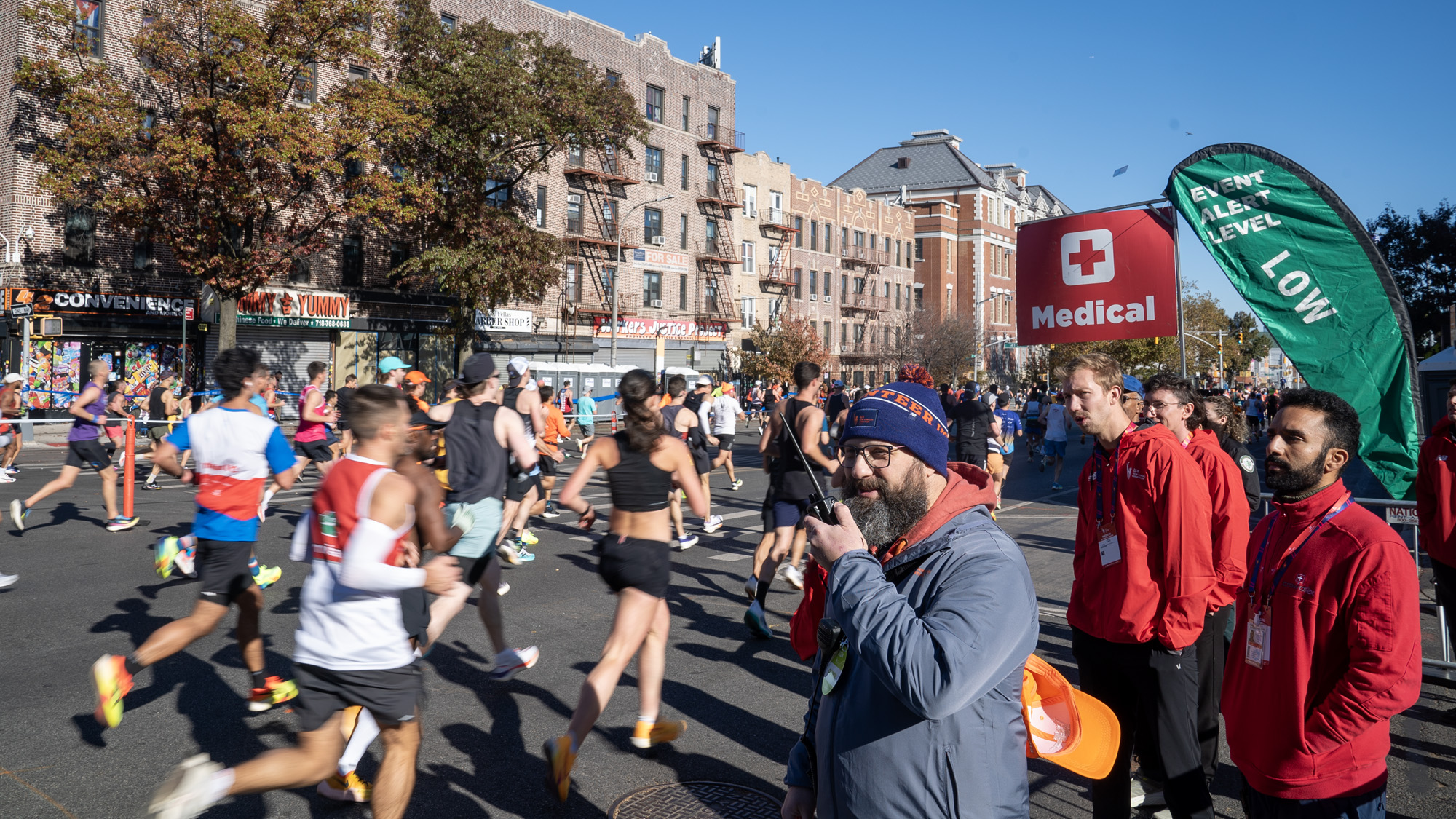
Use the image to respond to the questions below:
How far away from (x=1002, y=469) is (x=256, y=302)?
84.5 ft

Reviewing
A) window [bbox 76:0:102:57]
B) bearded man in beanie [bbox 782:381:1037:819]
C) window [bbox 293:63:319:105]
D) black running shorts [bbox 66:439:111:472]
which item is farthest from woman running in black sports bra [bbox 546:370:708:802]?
window [bbox 293:63:319:105]

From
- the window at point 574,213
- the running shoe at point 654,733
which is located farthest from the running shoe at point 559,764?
the window at point 574,213

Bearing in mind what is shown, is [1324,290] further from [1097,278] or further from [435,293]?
[435,293]

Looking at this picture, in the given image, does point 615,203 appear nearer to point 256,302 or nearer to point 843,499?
point 256,302

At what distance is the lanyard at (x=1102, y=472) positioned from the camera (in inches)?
143

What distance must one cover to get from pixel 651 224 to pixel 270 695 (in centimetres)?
4056

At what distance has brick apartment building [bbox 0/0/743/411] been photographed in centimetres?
2609

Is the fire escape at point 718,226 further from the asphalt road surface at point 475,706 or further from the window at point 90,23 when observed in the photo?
the asphalt road surface at point 475,706

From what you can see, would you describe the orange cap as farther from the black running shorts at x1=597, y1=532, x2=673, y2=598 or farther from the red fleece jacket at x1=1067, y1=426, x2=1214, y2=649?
the black running shorts at x1=597, y1=532, x2=673, y2=598

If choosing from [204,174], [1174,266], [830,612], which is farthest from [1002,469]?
[204,174]

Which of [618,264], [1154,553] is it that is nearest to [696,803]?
[1154,553]

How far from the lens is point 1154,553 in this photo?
3506 mm

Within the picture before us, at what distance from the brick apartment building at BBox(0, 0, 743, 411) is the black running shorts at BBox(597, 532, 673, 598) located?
25.4 metres

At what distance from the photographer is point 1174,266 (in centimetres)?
599
